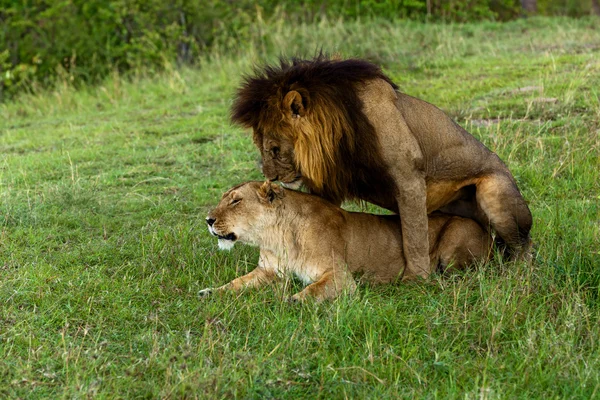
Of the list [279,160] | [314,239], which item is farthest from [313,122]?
[314,239]

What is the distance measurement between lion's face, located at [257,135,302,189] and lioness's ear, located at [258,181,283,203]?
0.21 feet

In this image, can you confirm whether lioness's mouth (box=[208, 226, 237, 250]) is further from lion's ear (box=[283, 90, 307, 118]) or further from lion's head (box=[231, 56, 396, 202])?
lion's ear (box=[283, 90, 307, 118])

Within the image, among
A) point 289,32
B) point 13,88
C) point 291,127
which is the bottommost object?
point 13,88

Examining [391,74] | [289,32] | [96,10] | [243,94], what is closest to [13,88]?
[96,10]

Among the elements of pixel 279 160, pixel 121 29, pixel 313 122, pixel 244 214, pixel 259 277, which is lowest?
pixel 121 29

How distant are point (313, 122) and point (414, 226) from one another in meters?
0.77

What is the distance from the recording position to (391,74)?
400 inches

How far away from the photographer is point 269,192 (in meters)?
4.30

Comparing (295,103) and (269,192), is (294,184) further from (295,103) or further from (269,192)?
(295,103)

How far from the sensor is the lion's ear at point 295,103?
4.11 metres

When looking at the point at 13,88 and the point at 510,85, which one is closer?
the point at 510,85

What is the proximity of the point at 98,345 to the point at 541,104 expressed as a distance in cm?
535

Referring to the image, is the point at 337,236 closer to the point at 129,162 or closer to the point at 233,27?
the point at 129,162

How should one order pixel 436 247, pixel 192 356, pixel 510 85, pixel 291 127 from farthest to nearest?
pixel 510 85 → pixel 436 247 → pixel 291 127 → pixel 192 356
